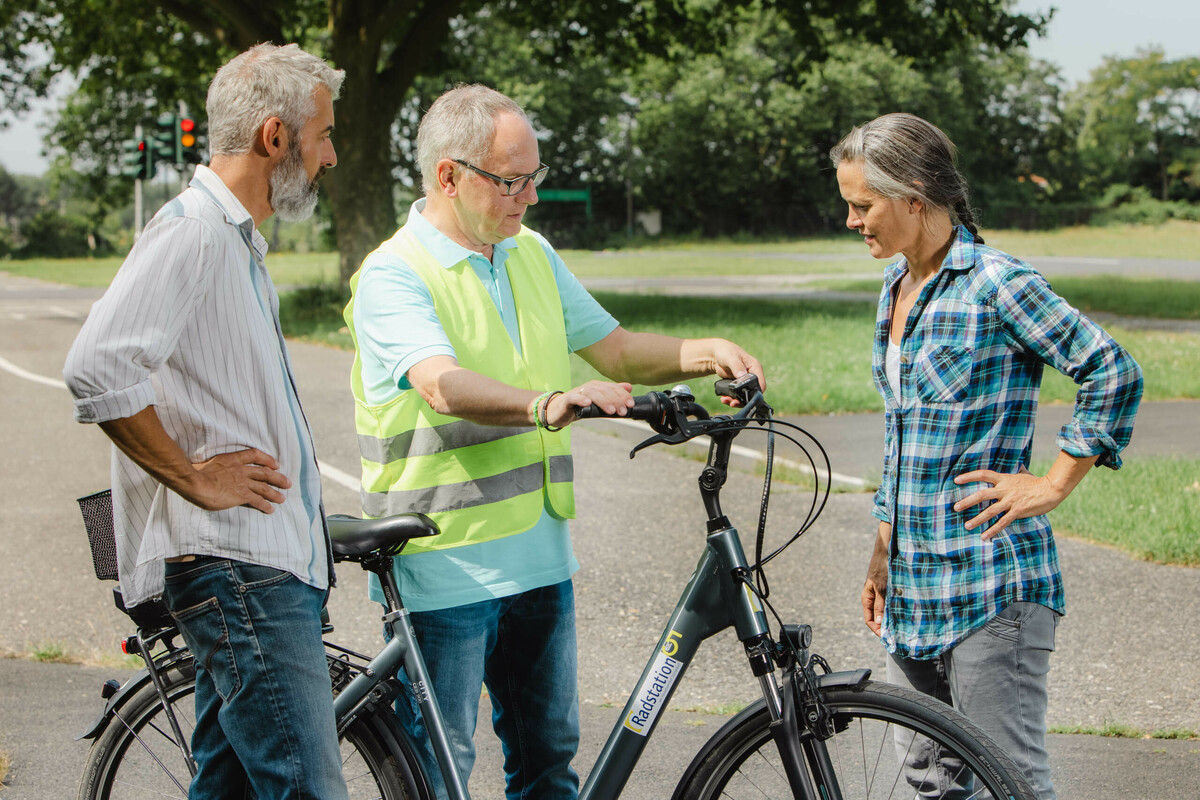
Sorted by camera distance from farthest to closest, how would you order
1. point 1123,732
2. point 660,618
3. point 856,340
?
point 856,340, point 660,618, point 1123,732

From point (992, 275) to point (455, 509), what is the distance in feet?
4.17

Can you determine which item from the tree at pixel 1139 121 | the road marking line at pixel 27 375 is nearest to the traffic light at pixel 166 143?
the road marking line at pixel 27 375

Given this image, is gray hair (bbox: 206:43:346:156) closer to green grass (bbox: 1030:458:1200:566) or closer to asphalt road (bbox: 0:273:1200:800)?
asphalt road (bbox: 0:273:1200:800)

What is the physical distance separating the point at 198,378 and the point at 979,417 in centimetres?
159

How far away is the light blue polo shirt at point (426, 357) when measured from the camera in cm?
251

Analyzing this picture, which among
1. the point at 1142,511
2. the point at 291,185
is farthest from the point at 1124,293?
the point at 291,185

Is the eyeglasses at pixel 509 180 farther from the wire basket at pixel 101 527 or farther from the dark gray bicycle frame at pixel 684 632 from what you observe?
the wire basket at pixel 101 527

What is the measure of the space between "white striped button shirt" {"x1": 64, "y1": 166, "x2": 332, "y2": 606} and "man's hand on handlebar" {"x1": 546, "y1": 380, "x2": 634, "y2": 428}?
0.53 meters

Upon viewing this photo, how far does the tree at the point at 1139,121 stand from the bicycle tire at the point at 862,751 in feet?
248

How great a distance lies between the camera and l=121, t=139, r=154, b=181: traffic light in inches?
763

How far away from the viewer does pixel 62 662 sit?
4855mm

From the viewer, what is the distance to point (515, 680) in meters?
2.90

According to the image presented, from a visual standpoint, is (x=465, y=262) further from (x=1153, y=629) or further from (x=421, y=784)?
(x=1153, y=629)

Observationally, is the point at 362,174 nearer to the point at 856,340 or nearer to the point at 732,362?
the point at 856,340
